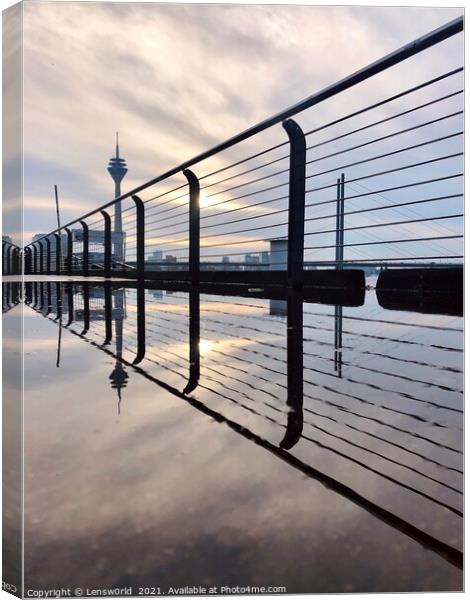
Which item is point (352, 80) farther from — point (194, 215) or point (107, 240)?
point (107, 240)

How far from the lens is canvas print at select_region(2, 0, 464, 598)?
0.33 meters

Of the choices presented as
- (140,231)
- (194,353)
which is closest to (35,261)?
(140,231)

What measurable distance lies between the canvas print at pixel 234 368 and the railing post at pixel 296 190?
11 mm

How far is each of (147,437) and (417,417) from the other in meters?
0.36

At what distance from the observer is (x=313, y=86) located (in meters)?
1.85

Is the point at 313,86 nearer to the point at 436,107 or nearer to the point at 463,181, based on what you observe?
the point at 436,107

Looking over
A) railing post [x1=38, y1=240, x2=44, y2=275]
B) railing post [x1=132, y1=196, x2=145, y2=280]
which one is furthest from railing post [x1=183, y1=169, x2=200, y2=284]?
railing post [x1=38, y1=240, x2=44, y2=275]

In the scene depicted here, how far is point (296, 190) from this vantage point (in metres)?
2.19

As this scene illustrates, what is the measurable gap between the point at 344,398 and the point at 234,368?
11.0 inches

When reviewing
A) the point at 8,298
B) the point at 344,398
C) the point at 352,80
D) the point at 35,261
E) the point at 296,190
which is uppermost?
the point at 352,80

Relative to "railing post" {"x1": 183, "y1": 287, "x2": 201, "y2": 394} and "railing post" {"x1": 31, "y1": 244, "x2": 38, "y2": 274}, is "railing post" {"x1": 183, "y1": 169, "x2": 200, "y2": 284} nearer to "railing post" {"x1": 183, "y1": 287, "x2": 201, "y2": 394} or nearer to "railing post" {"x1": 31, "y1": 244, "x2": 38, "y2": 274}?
"railing post" {"x1": 183, "y1": 287, "x2": 201, "y2": 394}

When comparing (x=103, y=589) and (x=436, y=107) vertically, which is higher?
(x=436, y=107)

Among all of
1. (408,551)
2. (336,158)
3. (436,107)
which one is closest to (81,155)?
(336,158)

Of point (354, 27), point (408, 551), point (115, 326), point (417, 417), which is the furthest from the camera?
point (115, 326)
